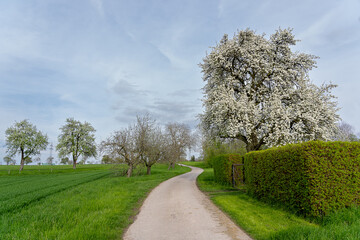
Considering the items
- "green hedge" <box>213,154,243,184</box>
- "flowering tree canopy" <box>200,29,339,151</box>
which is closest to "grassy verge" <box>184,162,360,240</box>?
"green hedge" <box>213,154,243,184</box>

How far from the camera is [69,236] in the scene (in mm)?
4938

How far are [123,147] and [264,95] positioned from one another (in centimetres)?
1617

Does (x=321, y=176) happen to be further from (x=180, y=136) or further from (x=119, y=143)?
(x=180, y=136)

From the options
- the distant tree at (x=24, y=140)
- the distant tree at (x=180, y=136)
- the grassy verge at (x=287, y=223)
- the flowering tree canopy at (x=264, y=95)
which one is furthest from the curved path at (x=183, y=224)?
the distant tree at (x=24, y=140)

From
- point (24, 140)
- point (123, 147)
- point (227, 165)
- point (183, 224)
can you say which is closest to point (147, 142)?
point (123, 147)

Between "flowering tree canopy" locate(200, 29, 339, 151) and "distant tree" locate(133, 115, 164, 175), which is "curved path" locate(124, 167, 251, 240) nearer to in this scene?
"flowering tree canopy" locate(200, 29, 339, 151)

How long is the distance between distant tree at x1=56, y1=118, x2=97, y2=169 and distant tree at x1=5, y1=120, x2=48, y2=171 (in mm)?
4299

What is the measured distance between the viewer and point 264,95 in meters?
17.6

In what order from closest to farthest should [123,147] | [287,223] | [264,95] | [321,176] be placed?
1. [287,223]
2. [321,176]
3. [264,95]
4. [123,147]

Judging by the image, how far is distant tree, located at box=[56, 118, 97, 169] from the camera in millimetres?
50228

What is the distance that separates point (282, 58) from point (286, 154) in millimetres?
12627

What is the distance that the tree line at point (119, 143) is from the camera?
23.7m

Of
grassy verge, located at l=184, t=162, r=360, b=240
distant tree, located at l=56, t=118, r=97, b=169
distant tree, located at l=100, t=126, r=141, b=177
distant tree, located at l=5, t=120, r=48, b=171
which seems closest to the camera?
grassy verge, located at l=184, t=162, r=360, b=240

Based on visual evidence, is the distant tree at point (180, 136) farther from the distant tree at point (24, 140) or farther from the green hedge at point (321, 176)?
the green hedge at point (321, 176)
